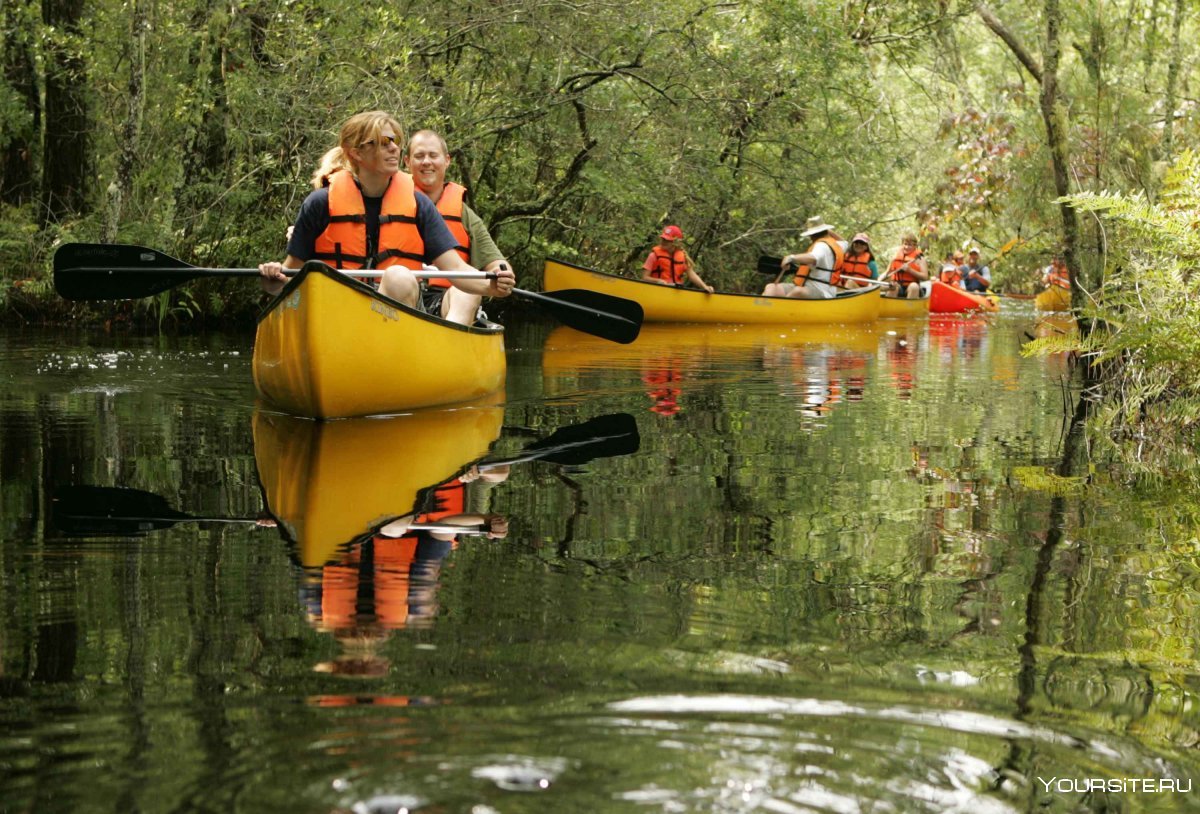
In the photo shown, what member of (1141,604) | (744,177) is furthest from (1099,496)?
(744,177)

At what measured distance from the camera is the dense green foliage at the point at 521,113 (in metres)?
12.7

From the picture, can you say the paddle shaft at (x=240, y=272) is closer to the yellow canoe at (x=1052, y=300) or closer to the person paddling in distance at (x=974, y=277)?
the yellow canoe at (x=1052, y=300)

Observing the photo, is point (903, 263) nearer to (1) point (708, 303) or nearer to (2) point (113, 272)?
(1) point (708, 303)

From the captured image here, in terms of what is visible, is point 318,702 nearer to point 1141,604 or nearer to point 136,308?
point 1141,604

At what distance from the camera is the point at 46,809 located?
6.74ft

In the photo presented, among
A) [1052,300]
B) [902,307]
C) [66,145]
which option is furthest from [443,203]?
[1052,300]

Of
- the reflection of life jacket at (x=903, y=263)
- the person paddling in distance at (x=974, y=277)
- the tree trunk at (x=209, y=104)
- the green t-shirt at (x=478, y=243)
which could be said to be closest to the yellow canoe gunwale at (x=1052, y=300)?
the person paddling in distance at (x=974, y=277)

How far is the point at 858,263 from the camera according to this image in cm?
2072

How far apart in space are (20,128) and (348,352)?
33.9 feet

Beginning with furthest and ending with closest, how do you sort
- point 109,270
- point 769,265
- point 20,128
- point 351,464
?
1. point 769,265
2. point 20,128
3. point 109,270
4. point 351,464

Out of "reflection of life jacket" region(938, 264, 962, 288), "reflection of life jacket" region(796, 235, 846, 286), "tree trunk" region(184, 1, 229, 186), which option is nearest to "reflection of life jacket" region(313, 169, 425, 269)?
"tree trunk" region(184, 1, 229, 186)

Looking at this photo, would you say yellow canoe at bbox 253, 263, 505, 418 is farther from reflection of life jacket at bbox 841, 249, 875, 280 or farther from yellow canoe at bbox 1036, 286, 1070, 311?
yellow canoe at bbox 1036, 286, 1070, 311

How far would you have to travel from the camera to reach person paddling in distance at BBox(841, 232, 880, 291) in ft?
67.4

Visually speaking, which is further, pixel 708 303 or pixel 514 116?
pixel 708 303
